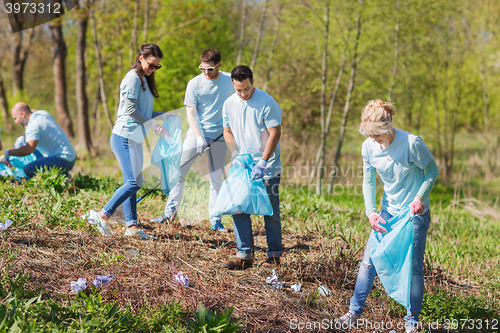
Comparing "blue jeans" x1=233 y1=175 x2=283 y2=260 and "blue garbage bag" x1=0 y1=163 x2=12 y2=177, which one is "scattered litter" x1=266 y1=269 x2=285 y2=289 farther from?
"blue garbage bag" x1=0 y1=163 x2=12 y2=177

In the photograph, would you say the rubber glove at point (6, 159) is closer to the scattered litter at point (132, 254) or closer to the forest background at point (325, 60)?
the scattered litter at point (132, 254)

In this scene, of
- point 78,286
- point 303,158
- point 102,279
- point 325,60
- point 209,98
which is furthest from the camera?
point 303,158

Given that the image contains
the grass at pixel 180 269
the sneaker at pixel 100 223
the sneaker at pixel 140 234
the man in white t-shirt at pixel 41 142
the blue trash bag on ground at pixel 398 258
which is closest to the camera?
the grass at pixel 180 269

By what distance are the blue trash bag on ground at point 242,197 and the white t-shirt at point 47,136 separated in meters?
3.15

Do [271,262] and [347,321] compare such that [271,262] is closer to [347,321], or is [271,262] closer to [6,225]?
[347,321]

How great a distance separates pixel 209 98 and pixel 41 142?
8.50 feet

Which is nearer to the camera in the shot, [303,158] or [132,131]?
[132,131]

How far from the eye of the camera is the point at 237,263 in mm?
3246

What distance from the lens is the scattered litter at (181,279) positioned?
2.78m

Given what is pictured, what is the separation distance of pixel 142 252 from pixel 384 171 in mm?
2056

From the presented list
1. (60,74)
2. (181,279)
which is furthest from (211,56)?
(60,74)

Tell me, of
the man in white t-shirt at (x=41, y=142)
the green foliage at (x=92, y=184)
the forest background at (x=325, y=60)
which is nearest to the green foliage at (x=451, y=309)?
the green foliage at (x=92, y=184)

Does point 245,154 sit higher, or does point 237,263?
point 245,154

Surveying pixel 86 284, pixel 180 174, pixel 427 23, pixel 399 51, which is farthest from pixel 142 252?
pixel 427 23
